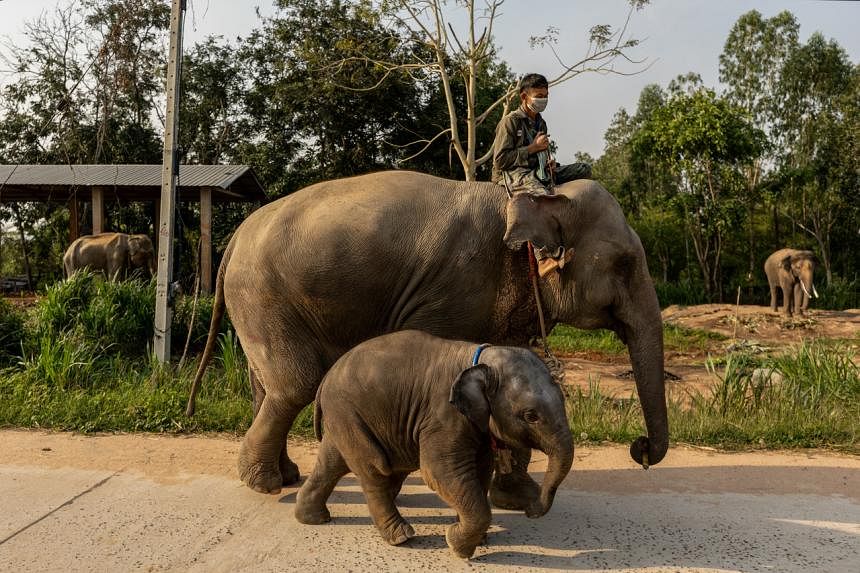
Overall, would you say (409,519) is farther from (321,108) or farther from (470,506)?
(321,108)

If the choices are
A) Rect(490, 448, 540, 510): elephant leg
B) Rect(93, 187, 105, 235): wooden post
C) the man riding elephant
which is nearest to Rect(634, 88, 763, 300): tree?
Rect(93, 187, 105, 235): wooden post

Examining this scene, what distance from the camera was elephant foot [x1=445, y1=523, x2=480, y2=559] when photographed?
11.3 feet

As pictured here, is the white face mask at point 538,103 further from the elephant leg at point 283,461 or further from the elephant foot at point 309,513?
the elephant foot at point 309,513

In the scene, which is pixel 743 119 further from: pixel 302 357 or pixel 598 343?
pixel 302 357

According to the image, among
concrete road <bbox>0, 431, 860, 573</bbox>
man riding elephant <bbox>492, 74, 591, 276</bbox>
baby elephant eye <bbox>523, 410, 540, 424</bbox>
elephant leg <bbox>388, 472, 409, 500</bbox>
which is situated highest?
man riding elephant <bbox>492, 74, 591, 276</bbox>

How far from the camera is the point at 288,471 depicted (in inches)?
188

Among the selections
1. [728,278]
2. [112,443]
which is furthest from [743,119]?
[112,443]

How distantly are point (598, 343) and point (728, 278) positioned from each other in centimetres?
1330

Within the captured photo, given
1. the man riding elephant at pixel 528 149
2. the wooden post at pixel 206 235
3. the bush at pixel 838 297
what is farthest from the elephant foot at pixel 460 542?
the bush at pixel 838 297

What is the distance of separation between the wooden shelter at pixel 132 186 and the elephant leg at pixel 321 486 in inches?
431

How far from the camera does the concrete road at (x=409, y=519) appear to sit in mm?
3564

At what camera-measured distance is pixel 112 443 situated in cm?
570

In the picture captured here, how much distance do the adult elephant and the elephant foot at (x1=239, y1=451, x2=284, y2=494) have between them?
A: 0.20 meters

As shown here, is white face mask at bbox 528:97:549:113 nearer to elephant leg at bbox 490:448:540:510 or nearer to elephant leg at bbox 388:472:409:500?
elephant leg at bbox 490:448:540:510
